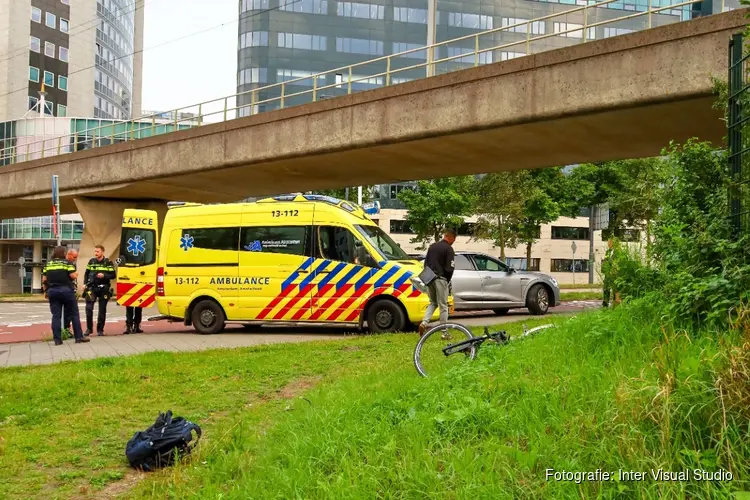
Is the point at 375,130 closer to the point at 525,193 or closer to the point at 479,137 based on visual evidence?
the point at 479,137

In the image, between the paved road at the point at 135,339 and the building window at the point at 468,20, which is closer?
the paved road at the point at 135,339

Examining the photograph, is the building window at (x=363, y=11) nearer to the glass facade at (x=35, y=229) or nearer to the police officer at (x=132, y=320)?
the glass facade at (x=35, y=229)

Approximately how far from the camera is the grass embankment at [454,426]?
3.00 m

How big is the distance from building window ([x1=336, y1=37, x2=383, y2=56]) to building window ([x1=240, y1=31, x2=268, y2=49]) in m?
7.64

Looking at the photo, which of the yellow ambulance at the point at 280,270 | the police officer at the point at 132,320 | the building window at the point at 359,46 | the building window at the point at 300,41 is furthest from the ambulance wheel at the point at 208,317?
the building window at the point at 359,46

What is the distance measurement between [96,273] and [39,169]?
21730 millimetres

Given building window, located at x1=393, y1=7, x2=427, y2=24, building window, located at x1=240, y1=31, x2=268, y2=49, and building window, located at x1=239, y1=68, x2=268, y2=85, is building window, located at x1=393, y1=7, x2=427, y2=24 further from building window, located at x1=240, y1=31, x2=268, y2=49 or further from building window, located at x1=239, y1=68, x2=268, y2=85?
building window, located at x1=239, y1=68, x2=268, y2=85

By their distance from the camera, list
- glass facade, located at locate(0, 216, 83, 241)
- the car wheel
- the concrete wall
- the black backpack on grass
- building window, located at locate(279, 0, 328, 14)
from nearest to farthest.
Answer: the black backpack on grass, the concrete wall, the car wheel, glass facade, located at locate(0, 216, 83, 241), building window, located at locate(279, 0, 328, 14)

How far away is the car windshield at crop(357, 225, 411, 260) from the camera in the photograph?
44.9 ft

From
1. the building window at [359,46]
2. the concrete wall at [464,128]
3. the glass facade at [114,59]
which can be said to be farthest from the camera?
the glass facade at [114,59]

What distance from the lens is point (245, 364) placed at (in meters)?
9.45

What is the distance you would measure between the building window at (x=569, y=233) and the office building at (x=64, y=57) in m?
47.4

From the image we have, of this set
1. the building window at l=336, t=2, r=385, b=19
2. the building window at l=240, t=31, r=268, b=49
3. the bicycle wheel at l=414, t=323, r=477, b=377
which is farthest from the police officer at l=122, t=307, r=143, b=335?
the building window at l=336, t=2, r=385, b=19

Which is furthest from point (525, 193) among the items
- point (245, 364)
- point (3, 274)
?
point (3, 274)
